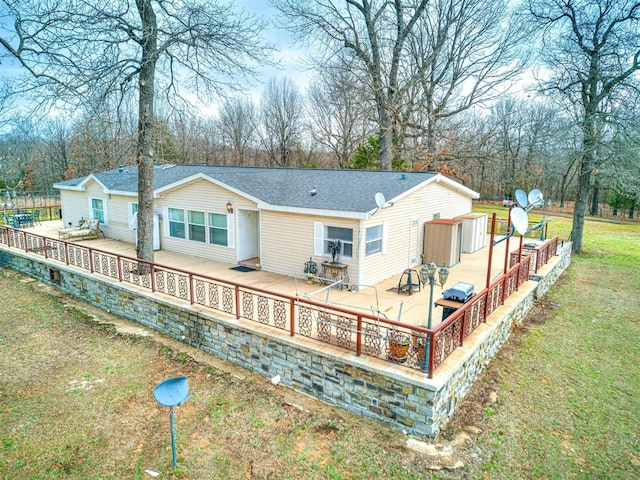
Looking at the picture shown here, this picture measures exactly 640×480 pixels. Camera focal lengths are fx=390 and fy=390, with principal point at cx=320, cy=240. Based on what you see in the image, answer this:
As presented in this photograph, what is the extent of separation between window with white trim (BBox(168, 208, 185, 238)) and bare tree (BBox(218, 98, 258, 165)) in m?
24.9

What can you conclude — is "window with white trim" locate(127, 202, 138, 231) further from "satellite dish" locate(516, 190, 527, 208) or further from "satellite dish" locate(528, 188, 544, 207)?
"satellite dish" locate(528, 188, 544, 207)

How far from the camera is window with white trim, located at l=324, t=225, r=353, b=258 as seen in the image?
10223 mm

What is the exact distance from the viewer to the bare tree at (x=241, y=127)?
37.6 m

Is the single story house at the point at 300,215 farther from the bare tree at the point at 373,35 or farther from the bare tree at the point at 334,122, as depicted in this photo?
the bare tree at the point at 334,122

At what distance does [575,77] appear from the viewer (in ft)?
55.8

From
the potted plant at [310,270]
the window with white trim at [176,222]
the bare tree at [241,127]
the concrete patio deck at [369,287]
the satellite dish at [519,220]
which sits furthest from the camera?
the bare tree at [241,127]

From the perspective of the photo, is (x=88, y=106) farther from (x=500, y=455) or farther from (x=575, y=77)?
(x=575, y=77)

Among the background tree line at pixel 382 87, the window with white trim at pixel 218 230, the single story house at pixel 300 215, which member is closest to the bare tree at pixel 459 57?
the background tree line at pixel 382 87

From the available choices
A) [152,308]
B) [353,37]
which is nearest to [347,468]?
[152,308]

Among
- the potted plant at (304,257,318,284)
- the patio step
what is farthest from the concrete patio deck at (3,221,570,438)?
the patio step

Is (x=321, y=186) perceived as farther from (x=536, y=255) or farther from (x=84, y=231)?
(x=84, y=231)

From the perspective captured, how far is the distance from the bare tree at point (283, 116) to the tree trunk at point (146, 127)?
2558cm

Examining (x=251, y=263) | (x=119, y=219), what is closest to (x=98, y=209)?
(x=119, y=219)

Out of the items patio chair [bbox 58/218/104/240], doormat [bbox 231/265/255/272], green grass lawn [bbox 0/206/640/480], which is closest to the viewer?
green grass lawn [bbox 0/206/640/480]
